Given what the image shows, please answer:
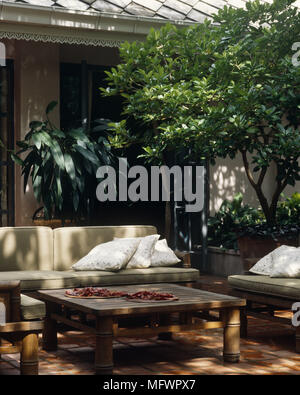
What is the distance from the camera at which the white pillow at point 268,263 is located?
5913 mm

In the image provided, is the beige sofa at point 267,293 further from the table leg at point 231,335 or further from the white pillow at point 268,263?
the table leg at point 231,335

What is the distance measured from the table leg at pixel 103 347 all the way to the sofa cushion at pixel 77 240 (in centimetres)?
195

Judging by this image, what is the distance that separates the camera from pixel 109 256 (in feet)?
20.7

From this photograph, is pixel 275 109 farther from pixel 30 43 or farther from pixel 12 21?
pixel 30 43

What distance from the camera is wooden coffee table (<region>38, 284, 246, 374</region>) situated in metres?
4.60

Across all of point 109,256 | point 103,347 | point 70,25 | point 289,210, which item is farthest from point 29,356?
point 289,210

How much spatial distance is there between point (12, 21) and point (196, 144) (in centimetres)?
224

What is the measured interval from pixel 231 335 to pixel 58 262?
79.8 inches

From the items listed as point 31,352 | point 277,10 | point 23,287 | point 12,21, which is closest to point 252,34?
point 277,10

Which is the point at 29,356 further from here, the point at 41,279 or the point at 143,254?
the point at 143,254

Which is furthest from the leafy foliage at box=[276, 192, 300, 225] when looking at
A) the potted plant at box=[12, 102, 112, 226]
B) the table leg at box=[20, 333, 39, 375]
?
the table leg at box=[20, 333, 39, 375]

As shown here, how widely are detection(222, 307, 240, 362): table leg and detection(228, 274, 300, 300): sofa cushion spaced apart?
0.48 m

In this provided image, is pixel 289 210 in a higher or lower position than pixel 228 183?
lower

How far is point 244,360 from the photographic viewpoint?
5.01m
